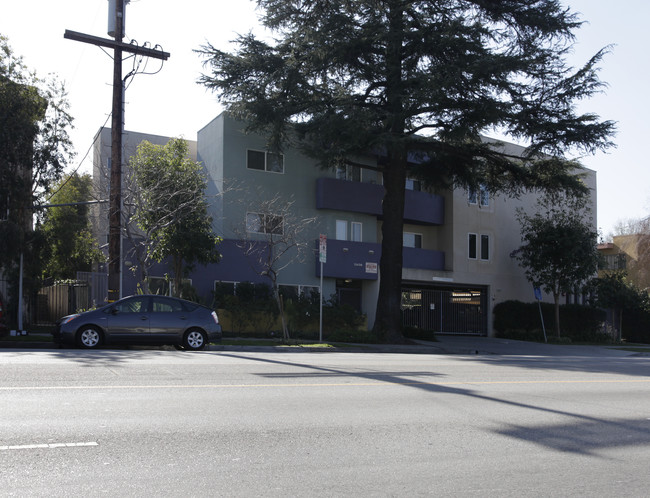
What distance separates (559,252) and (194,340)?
66.8ft

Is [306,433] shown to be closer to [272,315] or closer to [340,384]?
[340,384]

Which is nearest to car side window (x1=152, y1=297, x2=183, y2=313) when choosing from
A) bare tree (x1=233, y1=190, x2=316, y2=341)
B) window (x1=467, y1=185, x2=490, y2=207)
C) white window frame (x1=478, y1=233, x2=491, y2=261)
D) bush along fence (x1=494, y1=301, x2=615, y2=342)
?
bare tree (x1=233, y1=190, x2=316, y2=341)

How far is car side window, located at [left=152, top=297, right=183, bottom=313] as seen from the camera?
16797mm

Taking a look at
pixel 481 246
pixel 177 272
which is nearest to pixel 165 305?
pixel 177 272

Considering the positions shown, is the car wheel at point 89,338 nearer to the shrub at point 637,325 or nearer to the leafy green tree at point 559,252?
the leafy green tree at point 559,252

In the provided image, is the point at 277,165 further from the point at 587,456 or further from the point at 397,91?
the point at 587,456

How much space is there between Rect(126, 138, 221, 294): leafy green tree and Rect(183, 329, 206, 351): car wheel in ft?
18.9

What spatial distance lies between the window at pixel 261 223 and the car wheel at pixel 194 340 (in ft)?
28.4

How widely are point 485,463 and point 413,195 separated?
87.8ft

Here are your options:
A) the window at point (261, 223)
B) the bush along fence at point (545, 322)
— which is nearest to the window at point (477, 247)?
A: the bush along fence at point (545, 322)

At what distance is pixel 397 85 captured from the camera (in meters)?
23.4

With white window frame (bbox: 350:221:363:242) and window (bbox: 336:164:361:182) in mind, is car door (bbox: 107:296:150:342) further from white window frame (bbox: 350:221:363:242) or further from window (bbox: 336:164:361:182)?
window (bbox: 336:164:361:182)

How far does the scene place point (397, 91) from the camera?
23000mm

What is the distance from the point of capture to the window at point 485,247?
34.5 meters
